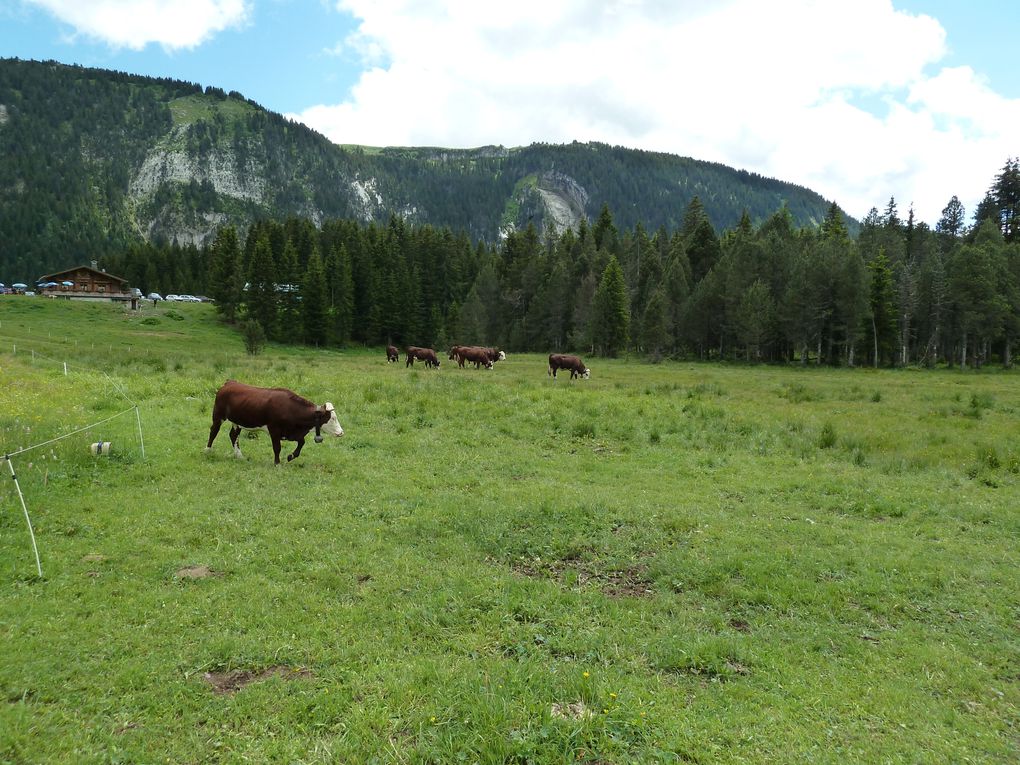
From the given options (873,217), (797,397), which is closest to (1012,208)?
(873,217)

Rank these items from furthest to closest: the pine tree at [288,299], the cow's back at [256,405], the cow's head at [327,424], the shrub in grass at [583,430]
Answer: the pine tree at [288,299]
the shrub in grass at [583,430]
the cow's head at [327,424]
the cow's back at [256,405]

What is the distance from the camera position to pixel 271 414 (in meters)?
14.5

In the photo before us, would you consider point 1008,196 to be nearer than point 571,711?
No

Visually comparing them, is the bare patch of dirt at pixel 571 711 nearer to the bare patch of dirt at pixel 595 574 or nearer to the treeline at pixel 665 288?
the bare patch of dirt at pixel 595 574

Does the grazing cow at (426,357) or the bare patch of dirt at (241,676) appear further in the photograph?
the grazing cow at (426,357)

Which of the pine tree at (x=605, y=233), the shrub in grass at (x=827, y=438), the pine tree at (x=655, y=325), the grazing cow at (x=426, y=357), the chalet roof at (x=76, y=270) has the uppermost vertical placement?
the pine tree at (x=605, y=233)

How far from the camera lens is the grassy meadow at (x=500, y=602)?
5086 mm

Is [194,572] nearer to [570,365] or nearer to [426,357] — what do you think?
[570,365]

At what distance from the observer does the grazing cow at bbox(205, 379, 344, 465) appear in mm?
14547

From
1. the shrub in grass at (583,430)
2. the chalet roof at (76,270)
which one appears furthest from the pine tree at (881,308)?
the chalet roof at (76,270)

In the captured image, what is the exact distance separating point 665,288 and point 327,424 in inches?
2602

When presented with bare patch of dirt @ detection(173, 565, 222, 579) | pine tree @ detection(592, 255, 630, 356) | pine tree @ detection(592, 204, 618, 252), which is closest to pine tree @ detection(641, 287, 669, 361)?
pine tree @ detection(592, 255, 630, 356)

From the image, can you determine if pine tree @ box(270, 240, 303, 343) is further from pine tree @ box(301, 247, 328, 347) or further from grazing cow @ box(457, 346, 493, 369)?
grazing cow @ box(457, 346, 493, 369)

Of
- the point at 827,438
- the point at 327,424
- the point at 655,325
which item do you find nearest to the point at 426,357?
the point at 655,325
